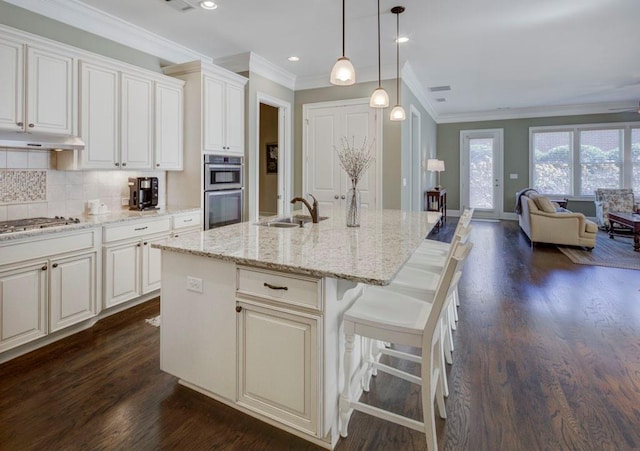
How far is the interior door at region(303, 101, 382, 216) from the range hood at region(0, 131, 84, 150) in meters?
3.28

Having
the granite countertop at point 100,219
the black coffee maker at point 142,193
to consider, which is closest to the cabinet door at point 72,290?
the granite countertop at point 100,219

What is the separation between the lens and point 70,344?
2.76 meters

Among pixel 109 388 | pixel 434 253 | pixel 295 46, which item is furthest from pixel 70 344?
pixel 295 46

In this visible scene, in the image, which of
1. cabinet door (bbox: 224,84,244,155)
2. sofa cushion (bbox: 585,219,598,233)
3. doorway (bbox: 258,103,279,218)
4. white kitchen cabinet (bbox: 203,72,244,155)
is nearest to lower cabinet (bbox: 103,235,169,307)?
white kitchen cabinet (bbox: 203,72,244,155)

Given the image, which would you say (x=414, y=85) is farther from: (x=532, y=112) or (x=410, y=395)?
(x=410, y=395)

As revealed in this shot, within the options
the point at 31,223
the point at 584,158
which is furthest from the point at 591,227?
the point at 31,223

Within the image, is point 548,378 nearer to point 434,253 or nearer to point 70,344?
point 434,253

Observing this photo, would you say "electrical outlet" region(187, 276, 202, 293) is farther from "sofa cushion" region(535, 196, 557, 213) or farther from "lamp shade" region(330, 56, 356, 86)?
"sofa cushion" region(535, 196, 557, 213)

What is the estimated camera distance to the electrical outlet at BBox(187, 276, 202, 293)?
2008 millimetres

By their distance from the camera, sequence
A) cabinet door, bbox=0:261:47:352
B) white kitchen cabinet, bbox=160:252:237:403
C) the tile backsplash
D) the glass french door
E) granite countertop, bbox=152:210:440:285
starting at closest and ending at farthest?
granite countertop, bbox=152:210:440:285 < white kitchen cabinet, bbox=160:252:237:403 < cabinet door, bbox=0:261:47:352 < the tile backsplash < the glass french door

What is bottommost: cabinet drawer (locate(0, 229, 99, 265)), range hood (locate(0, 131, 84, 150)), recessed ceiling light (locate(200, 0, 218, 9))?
cabinet drawer (locate(0, 229, 99, 265))

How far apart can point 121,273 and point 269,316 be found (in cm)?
214

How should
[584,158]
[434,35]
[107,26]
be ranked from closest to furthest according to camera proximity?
[107,26] < [434,35] < [584,158]

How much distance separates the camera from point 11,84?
8.74 ft
